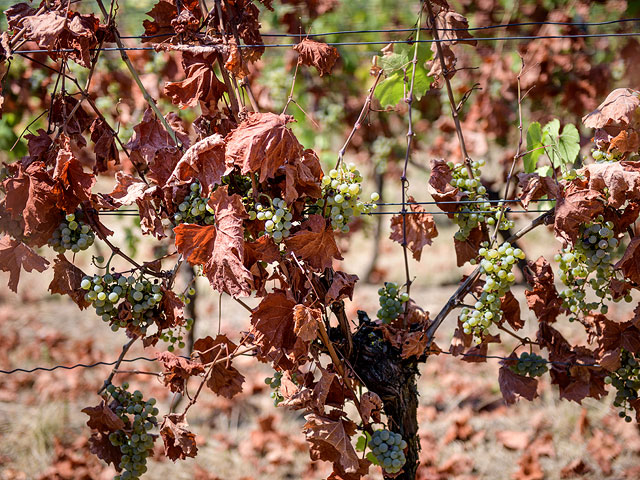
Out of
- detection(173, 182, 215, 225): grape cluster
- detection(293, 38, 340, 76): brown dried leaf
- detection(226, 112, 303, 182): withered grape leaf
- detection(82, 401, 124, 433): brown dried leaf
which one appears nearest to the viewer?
detection(226, 112, 303, 182): withered grape leaf

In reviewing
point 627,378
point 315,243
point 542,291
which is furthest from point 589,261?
point 315,243

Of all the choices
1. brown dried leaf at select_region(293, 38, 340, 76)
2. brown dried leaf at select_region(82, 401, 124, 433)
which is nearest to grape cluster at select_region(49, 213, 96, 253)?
brown dried leaf at select_region(82, 401, 124, 433)

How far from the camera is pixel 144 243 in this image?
255 inches

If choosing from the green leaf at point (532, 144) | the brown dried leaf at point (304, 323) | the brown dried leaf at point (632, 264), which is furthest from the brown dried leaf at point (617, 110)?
the brown dried leaf at point (304, 323)

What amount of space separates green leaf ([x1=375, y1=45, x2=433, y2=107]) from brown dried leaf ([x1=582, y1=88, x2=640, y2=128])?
48cm

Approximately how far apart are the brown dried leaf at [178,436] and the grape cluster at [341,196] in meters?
0.64

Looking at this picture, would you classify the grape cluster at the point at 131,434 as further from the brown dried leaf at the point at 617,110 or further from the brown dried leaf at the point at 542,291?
the brown dried leaf at the point at 617,110

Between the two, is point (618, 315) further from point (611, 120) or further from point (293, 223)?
point (293, 223)

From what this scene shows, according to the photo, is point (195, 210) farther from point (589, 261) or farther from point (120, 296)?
point (589, 261)

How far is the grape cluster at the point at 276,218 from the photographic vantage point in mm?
1269

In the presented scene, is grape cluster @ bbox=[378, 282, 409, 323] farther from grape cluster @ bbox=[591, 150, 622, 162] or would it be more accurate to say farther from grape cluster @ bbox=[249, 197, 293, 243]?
grape cluster @ bbox=[591, 150, 622, 162]

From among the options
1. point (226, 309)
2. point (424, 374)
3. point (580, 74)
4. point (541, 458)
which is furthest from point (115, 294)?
point (226, 309)

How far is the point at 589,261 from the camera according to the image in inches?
55.6

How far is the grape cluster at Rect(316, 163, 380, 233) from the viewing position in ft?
4.42
